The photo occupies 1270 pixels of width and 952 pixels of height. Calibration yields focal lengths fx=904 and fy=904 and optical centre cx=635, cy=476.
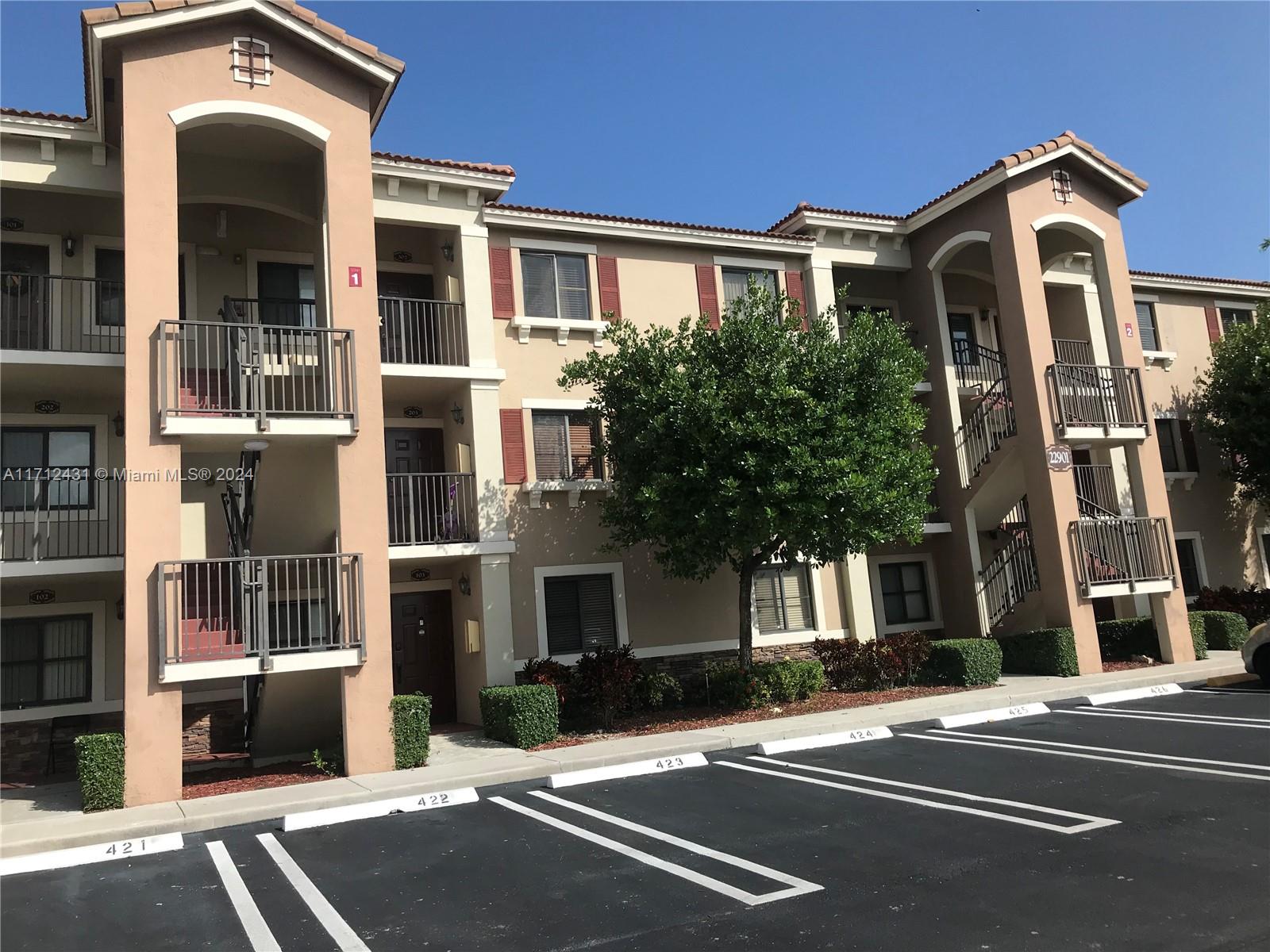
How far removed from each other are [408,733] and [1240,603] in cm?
1917

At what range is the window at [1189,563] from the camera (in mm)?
22688

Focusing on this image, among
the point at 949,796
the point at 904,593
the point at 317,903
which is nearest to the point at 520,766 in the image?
the point at 317,903

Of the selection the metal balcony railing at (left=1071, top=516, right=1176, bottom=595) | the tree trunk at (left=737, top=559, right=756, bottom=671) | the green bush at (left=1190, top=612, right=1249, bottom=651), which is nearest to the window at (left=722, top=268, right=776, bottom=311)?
the tree trunk at (left=737, top=559, right=756, bottom=671)

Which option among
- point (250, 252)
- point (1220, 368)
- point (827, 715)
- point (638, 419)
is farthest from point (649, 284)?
point (1220, 368)

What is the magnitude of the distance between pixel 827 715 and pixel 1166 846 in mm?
7659

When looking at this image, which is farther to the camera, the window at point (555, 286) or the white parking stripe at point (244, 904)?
the window at point (555, 286)

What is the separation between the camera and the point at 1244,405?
21.5 m

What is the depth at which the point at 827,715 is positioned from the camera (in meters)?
14.4

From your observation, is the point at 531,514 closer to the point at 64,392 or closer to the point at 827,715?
the point at 827,715

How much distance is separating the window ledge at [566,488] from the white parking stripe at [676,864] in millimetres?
6997

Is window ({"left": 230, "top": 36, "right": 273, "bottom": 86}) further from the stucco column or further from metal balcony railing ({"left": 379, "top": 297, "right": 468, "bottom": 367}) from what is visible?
metal balcony railing ({"left": 379, "top": 297, "right": 468, "bottom": 367})

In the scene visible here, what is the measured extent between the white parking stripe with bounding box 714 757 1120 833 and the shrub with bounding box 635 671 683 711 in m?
4.20

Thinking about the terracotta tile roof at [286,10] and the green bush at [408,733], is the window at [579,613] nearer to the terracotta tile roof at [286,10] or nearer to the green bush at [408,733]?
the green bush at [408,733]

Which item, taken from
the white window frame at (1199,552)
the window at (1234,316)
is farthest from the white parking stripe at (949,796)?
the window at (1234,316)
